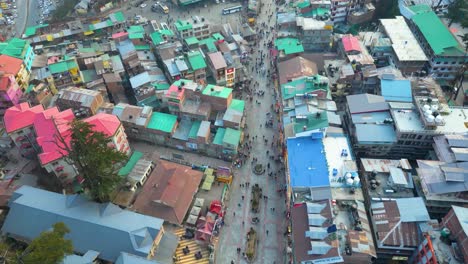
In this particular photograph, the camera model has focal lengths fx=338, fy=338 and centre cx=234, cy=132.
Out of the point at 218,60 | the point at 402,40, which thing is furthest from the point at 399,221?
the point at 402,40

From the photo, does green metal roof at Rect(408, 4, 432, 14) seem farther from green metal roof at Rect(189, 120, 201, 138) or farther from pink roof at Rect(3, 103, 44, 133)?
pink roof at Rect(3, 103, 44, 133)

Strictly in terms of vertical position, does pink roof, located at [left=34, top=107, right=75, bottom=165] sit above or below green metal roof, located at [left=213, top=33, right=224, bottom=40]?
below

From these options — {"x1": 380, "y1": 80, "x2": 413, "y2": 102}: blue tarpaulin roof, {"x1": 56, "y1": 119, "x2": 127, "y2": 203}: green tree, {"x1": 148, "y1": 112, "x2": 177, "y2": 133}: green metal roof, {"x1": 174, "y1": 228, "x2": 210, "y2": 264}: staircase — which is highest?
A: {"x1": 380, "y1": 80, "x2": 413, "y2": 102}: blue tarpaulin roof

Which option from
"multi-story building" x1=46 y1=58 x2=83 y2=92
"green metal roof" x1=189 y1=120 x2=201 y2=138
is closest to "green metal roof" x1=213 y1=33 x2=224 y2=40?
"green metal roof" x1=189 y1=120 x2=201 y2=138

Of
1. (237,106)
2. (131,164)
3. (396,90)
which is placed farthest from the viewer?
(237,106)

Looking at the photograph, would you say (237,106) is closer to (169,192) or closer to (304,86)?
(304,86)

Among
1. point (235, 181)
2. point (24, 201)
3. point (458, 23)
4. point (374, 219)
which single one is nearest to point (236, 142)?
point (235, 181)

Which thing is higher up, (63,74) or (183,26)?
(183,26)
